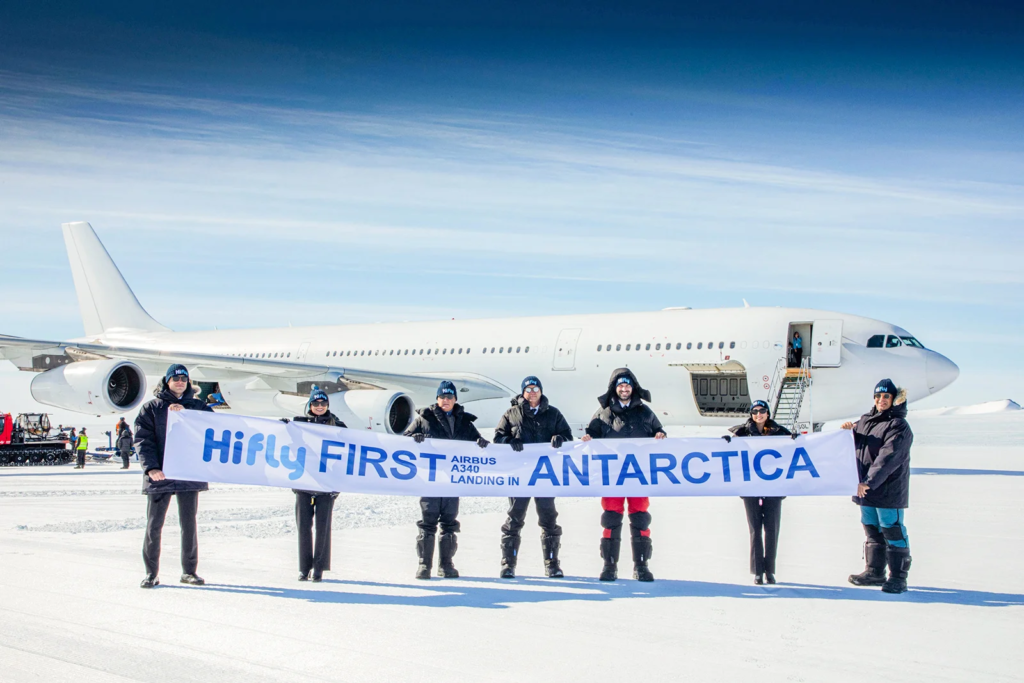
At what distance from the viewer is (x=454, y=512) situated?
7.43m

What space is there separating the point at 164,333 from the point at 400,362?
36.2 feet

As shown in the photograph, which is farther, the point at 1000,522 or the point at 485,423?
the point at 485,423

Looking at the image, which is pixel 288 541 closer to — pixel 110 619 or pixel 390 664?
pixel 110 619

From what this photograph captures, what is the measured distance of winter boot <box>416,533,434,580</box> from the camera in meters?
7.14

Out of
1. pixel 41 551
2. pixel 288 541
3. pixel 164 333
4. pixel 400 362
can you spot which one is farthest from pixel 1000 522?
pixel 164 333

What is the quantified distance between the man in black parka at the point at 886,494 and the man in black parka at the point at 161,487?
4782mm

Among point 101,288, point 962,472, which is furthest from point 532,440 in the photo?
point 101,288

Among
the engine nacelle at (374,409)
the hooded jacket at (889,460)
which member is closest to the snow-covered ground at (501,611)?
the hooded jacket at (889,460)

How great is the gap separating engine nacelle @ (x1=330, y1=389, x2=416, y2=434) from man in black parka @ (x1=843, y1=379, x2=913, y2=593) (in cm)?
1291

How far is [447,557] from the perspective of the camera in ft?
23.8

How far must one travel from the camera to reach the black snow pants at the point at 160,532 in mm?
6785

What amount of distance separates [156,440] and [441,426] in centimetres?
215

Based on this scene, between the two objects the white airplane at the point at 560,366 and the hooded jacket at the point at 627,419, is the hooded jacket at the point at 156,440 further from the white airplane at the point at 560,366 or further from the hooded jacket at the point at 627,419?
the white airplane at the point at 560,366

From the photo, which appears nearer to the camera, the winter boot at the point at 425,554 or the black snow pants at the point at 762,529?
the black snow pants at the point at 762,529
